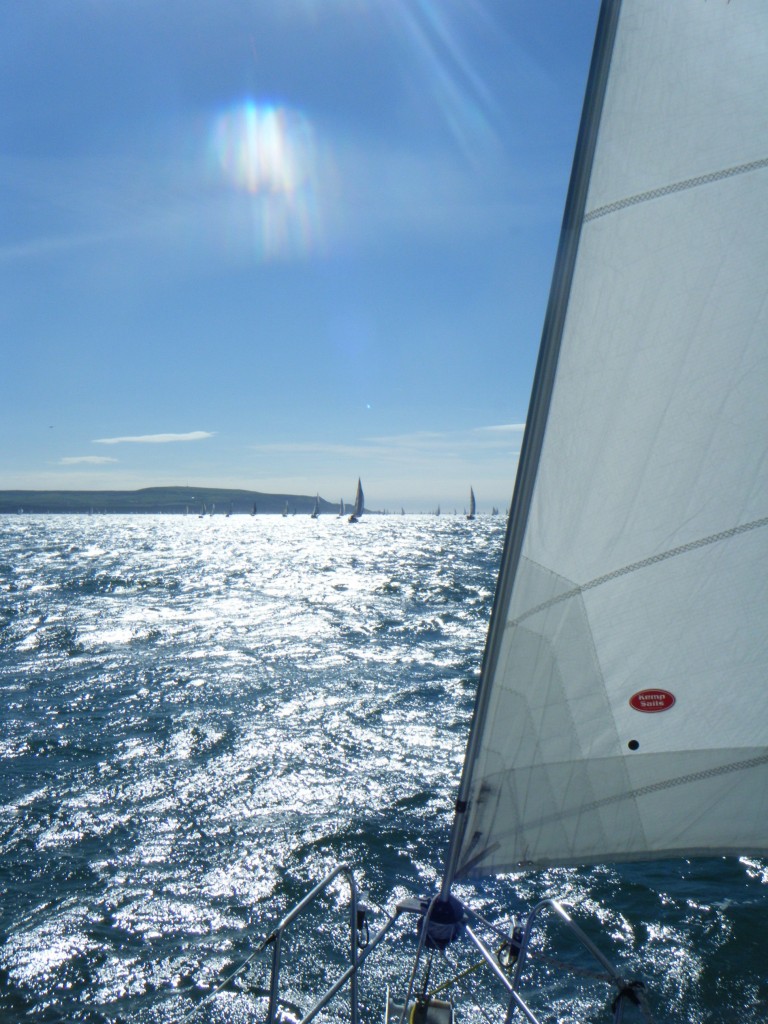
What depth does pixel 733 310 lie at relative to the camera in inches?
128

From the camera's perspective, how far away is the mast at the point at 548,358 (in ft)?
9.98

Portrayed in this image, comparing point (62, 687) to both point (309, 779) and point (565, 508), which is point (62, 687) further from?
point (565, 508)

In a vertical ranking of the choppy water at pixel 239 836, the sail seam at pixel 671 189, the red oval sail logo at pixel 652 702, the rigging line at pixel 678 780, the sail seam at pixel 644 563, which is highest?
the sail seam at pixel 671 189

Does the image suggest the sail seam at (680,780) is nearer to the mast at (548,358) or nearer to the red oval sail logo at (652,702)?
the red oval sail logo at (652,702)

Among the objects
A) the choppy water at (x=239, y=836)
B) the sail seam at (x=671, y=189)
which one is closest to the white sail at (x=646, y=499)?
the sail seam at (x=671, y=189)

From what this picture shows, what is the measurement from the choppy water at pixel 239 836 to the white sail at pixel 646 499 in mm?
5834

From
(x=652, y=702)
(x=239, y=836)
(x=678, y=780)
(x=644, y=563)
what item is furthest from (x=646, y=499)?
(x=239, y=836)

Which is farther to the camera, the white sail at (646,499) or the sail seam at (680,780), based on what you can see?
the sail seam at (680,780)

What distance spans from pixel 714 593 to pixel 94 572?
2313 inches

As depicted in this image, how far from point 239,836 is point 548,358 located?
35.4 feet

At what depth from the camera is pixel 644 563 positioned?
3.54 metres

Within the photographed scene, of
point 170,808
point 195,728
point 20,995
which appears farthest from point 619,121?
point 195,728

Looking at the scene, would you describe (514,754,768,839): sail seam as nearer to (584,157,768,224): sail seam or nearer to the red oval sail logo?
the red oval sail logo

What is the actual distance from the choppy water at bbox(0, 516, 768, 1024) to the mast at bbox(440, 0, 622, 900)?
20.3 ft
